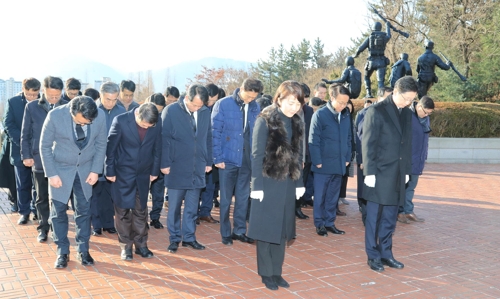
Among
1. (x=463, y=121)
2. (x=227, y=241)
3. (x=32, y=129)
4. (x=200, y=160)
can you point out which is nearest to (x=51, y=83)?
(x=32, y=129)

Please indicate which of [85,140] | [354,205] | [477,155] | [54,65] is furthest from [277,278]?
[54,65]

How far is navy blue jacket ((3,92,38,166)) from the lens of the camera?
6582 mm

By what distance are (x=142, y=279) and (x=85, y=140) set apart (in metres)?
1.51

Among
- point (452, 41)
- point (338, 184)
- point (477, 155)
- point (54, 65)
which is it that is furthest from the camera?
point (54, 65)

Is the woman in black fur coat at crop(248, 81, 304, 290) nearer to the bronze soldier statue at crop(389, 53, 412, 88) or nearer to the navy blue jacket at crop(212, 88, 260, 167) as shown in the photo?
the navy blue jacket at crop(212, 88, 260, 167)

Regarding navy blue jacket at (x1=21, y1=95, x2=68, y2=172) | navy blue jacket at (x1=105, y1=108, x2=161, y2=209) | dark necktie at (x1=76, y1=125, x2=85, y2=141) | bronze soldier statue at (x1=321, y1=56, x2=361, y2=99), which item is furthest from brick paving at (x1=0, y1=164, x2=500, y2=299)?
bronze soldier statue at (x1=321, y1=56, x2=361, y2=99)

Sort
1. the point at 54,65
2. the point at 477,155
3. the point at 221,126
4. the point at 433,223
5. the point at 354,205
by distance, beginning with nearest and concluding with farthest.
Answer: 1. the point at 221,126
2. the point at 433,223
3. the point at 354,205
4. the point at 477,155
5. the point at 54,65

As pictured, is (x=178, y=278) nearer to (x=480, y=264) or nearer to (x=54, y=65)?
(x=480, y=264)

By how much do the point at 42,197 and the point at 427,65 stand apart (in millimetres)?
11313

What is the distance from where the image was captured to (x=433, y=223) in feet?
24.5

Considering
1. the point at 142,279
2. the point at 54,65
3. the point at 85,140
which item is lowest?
the point at 142,279

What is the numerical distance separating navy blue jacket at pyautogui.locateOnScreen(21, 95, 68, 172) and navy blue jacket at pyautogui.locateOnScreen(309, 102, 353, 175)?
3.45 m

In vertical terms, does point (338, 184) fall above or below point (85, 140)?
below

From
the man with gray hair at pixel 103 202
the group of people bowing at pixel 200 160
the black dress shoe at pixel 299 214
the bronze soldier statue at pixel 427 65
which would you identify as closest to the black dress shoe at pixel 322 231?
the group of people bowing at pixel 200 160
